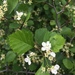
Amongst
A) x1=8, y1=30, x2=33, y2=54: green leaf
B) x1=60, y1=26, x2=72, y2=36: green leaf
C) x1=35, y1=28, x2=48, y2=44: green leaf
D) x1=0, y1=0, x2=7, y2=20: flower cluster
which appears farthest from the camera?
x1=60, y1=26, x2=72, y2=36: green leaf

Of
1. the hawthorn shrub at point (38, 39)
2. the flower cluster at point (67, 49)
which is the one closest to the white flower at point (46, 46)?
the hawthorn shrub at point (38, 39)

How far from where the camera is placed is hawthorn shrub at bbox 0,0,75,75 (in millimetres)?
1280

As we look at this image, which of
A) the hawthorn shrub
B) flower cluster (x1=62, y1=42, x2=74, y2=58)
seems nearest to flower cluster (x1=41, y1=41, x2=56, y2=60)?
the hawthorn shrub

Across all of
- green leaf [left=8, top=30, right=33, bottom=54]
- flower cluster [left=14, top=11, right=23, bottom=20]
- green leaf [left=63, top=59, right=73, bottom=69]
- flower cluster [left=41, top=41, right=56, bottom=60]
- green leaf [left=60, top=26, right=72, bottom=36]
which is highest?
flower cluster [left=14, top=11, right=23, bottom=20]

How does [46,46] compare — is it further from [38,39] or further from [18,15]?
[18,15]

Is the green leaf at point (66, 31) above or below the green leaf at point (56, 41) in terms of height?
above

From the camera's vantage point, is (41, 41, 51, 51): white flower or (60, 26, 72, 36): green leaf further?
(60, 26, 72, 36): green leaf

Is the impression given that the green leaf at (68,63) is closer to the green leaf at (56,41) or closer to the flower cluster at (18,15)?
the green leaf at (56,41)

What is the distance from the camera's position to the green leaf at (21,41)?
1.25m

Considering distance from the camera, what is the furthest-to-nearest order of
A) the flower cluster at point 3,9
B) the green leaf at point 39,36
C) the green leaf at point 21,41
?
the flower cluster at point 3,9, the green leaf at point 39,36, the green leaf at point 21,41

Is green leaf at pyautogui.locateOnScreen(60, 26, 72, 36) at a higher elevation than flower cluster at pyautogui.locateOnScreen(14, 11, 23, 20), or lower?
lower

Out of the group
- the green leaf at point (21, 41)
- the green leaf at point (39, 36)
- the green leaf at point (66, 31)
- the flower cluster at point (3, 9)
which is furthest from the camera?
the green leaf at point (66, 31)

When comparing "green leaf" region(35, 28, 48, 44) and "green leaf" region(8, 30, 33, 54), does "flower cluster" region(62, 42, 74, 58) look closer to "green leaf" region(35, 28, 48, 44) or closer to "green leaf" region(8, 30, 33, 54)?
"green leaf" region(35, 28, 48, 44)

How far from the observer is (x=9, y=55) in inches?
63.4
